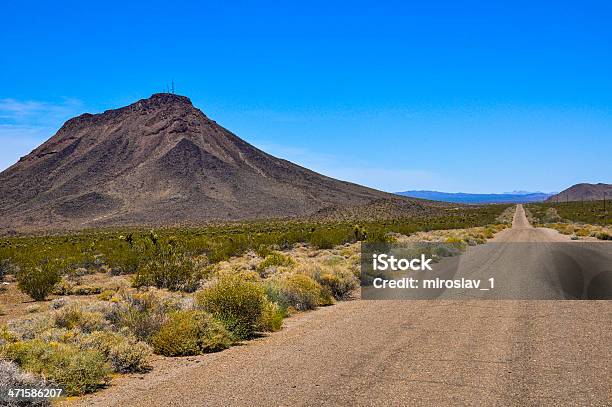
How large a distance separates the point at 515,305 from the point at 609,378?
5.63 metres

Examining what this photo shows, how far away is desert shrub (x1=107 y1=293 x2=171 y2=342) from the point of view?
1009 cm

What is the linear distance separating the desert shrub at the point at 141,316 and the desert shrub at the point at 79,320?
1.05 ft

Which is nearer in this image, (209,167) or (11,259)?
(11,259)

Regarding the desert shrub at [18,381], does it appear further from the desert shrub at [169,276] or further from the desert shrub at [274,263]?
the desert shrub at [274,263]

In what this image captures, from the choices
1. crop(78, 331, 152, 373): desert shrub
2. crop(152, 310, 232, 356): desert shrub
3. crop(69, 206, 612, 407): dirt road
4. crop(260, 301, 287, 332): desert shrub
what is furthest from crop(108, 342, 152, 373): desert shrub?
crop(260, 301, 287, 332): desert shrub

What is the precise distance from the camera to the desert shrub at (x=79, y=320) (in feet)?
33.8

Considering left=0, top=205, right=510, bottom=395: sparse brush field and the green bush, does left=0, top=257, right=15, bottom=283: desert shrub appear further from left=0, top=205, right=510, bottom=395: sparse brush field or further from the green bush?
left=0, top=205, right=510, bottom=395: sparse brush field

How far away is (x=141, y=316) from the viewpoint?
408 inches

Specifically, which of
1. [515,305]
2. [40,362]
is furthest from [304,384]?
[515,305]

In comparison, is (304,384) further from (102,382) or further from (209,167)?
(209,167)

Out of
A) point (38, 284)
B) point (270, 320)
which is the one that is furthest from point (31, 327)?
point (38, 284)

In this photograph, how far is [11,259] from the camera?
89.5 feet

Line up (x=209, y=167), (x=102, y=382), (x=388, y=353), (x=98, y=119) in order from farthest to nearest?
1. (x=98, y=119)
2. (x=209, y=167)
3. (x=388, y=353)
4. (x=102, y=382)

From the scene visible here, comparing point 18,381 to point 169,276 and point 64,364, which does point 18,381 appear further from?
point 169,276
